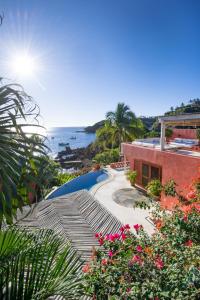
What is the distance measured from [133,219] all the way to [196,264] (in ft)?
31.4

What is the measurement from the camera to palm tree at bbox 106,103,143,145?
104 ft

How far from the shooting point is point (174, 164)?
571 inches

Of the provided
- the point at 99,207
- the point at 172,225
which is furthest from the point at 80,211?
the point at 172,225

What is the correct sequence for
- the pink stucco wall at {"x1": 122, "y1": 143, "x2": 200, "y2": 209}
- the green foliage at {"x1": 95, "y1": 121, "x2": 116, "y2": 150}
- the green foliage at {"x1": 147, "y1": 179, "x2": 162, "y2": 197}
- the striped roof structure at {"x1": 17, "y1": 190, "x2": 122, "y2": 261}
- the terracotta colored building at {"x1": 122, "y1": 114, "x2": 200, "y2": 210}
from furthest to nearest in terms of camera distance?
the green foliage at {"x1": 95, "y1": 121, "x2": 116, "y2": 150} < the green foliage at {"x1": 147, "y1": 179, "x2": 162, "y2": 197} < the terracotta colored building at {"x1": 122, "y1": 114, "x2": 200, "y2": 210} < the pink stucco wall at {"x1": 122, "y1": 143, "x2": 200, "y2": 209} < the striped roof structure at {"x1": 17, "y1": 190, "x2": 122, "y2": 261}

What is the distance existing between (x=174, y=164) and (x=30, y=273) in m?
13.1

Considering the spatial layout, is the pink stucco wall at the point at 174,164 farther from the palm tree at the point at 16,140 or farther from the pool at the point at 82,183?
the palm tree at the point at 16,140

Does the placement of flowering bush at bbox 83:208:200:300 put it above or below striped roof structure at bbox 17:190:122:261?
above

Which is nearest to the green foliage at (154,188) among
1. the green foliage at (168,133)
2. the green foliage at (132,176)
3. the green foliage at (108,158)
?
the green foliage at (132,176)

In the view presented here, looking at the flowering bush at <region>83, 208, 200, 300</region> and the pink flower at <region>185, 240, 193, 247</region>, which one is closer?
the flowering bush at <region>83, 208, 200, 300</region>

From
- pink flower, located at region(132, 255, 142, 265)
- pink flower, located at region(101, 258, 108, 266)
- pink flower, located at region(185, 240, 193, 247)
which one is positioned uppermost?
pink flower, located at region(132, 255, 142, 265)

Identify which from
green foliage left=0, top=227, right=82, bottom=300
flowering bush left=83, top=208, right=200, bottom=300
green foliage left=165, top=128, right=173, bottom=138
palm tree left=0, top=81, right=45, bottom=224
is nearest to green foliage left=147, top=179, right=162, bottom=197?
flowering bush left=83, top=208, right=200, bottom=300

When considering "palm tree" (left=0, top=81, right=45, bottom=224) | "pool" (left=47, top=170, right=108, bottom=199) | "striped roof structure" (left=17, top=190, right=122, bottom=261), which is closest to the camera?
"palm tree" (left=0, top=81, right=45, bottom=224)

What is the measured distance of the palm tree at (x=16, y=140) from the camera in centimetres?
245

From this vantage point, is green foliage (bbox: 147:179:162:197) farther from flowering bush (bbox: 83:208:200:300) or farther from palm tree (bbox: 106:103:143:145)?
palm tree (bbox: 106:103:143:145)
